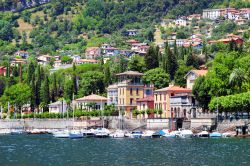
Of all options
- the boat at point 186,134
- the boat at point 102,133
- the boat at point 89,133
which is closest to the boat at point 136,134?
the boat at point 102,133

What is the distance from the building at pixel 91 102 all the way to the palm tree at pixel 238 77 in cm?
3765

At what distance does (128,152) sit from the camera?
285 feet

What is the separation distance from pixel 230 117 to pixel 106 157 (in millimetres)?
31847

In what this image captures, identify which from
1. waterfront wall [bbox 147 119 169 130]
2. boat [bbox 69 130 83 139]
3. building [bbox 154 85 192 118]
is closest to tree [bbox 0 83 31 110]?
building [bbox 154 85 192 118]

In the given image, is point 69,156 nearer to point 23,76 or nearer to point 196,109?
point 196,109

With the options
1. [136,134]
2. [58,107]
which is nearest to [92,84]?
[58,107]

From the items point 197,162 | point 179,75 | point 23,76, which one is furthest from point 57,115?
point 197,162

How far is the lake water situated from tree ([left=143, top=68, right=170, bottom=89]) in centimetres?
3598

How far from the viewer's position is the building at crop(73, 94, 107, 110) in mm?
148875

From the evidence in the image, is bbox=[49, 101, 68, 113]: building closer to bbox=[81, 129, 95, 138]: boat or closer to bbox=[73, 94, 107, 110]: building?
bbox=[73, 94, 107, 110]: building

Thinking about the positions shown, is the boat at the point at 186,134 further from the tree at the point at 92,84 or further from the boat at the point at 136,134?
the tree at the point at 92,84

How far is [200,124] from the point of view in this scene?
112312 millimetres

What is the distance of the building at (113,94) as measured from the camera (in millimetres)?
143250

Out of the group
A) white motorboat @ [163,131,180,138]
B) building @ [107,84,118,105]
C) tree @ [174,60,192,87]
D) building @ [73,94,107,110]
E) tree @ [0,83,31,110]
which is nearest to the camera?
white motorboat @ [163,131,180,138]
